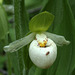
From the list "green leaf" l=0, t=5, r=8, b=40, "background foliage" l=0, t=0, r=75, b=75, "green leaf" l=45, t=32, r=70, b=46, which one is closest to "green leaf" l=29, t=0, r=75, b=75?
"background foliage" l=0, t=0, r=75, b=75

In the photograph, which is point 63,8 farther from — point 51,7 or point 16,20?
point 16,20

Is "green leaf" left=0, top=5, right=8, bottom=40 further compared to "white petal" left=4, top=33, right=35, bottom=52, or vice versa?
"green leaf" left=0, top=5, right=8, bottom=40

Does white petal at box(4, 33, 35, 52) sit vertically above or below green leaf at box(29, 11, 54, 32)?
below

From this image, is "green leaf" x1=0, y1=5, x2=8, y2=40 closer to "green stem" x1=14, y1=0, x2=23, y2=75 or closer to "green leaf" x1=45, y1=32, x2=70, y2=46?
"green stem" x1=14, y1=0, x2=23, y2=75

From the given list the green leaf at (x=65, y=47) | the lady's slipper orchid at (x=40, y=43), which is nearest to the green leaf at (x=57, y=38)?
the lady's slipper orchid at (x=40, y=43)

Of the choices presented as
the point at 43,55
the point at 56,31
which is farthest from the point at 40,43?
the point at 56,31

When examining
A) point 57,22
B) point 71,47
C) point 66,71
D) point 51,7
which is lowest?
point 66,71

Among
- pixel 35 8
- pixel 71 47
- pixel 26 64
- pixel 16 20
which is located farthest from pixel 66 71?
pixel 35 8
